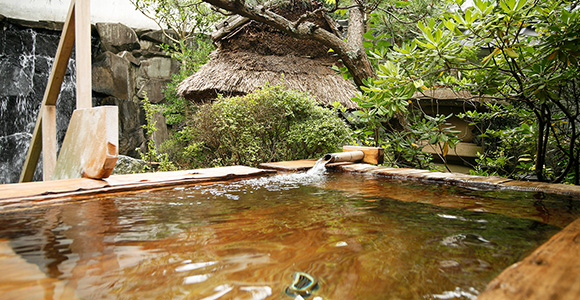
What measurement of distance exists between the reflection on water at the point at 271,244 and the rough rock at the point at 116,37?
36.1 ft

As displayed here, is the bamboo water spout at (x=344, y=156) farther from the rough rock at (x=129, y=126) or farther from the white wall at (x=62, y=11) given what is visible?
the white wall at (x=62, y=11)

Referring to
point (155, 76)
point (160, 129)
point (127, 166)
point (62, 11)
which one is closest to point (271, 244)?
point (127, 166)

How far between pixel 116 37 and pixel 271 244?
12.5 m

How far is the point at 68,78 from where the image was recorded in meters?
9.99

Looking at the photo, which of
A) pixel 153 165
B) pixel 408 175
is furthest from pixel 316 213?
pixel 153 165

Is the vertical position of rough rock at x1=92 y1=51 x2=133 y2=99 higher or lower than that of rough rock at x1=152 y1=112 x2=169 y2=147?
higher

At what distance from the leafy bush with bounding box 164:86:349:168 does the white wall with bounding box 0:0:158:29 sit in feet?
28.2

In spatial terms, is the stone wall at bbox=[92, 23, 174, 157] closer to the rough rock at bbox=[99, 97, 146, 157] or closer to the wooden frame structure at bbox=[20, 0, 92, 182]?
the rough rock at bbox=[99, 97, 146, 157]

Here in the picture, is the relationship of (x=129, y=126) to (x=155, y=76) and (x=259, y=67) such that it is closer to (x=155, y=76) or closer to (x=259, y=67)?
(x=155, y=76)

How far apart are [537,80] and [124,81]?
448 inches

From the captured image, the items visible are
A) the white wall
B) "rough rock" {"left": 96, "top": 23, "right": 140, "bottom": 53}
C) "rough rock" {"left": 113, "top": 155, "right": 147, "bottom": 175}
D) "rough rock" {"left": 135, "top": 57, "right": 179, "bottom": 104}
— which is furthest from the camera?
"rough rock" {"left": 135, "top": 57, "right": 179, "bottom": 104}

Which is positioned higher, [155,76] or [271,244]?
[155,76]

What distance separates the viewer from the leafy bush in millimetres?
5320

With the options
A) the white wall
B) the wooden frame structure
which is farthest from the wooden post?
the white wall
